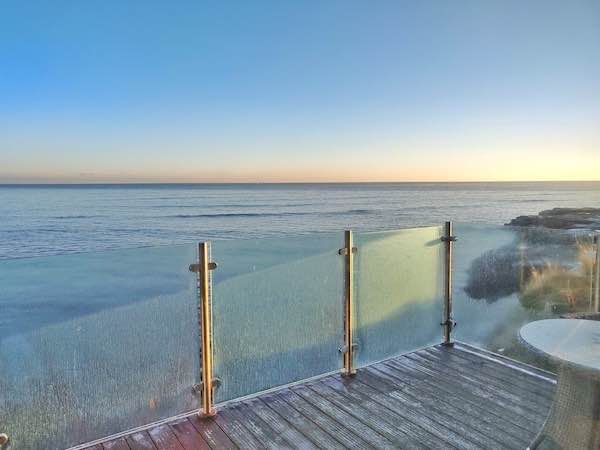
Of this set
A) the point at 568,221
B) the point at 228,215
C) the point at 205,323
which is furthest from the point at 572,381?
the point at 228,215

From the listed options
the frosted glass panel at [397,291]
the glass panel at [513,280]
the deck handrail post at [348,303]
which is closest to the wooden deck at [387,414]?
the deck handrail post at [348,303]

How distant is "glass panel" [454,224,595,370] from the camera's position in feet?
9.05

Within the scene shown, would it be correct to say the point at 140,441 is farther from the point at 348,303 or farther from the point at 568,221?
the point at 568,221

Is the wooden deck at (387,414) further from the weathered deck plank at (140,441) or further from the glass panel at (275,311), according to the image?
the glass panel at (275,311)

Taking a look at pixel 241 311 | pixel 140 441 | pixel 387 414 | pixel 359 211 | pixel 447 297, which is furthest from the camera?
pixel 359 211

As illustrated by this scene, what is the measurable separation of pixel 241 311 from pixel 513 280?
6.65ft

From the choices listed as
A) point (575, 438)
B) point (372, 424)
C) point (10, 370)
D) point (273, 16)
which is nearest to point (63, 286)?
point (10, 370)

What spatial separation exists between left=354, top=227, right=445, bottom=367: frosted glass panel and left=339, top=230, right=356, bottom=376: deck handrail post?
0.05 m

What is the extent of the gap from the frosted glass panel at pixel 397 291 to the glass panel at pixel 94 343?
117 centimetres

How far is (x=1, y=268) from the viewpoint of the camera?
5.54 feet

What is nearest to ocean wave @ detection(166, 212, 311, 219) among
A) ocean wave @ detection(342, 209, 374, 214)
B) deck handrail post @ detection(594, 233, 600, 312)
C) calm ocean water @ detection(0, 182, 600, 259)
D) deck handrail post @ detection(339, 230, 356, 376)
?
calm ocean water @ detection(0, 182, 600, 259)

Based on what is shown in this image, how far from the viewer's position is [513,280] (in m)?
2.97

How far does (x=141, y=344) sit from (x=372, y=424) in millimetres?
1234

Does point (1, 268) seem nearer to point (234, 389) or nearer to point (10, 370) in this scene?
point (10, 370)
